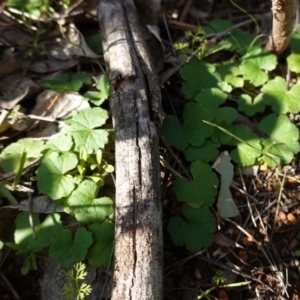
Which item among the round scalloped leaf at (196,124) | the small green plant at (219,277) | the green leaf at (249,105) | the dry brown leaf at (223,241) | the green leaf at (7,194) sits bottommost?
the small green plant at (219,277)

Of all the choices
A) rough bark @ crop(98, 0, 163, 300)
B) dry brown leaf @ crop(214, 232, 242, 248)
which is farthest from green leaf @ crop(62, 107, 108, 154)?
dry brown leaf @ crop(214, 232, 242, 248)

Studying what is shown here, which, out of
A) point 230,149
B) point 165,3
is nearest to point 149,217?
point 230,149

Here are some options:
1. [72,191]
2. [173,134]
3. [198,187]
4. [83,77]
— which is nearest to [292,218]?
[198,187]

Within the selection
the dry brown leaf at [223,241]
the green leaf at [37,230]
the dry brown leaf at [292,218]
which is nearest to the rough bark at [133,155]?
the green leaf at [37,230]

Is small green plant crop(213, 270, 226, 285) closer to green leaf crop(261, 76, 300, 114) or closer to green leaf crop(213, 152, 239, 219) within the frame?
green leaf crop(213, 152, 239, 219)

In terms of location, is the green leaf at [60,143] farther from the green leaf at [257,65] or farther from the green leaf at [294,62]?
the green leaf at [294,62]

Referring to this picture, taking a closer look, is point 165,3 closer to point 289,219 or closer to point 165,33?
point 165,33
